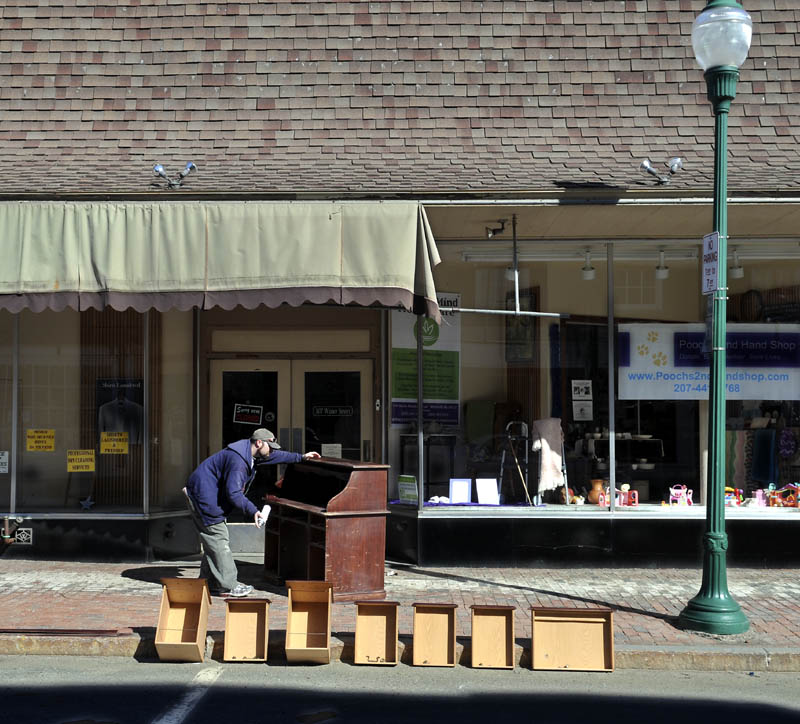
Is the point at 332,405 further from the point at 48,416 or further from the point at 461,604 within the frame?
the point at 461,604

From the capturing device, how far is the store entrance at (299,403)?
1173 centimetres

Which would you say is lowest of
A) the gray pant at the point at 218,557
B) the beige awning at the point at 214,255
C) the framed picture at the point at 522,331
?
the gray pant at the point at 218,557

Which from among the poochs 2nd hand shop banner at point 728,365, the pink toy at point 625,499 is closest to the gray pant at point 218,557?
the pink toy at point 625,499

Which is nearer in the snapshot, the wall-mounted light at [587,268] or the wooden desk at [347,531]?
the wooden desk at [347,531]

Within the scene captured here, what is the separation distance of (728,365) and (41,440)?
7.80 metres

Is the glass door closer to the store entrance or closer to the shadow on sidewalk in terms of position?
the store entrance

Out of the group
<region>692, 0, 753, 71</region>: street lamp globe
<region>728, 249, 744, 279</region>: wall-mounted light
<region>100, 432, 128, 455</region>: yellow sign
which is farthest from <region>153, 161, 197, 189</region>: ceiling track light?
<region>728, 249, 744, 279</region>: wall-mounted light

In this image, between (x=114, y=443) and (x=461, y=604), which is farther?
(x=114, y=443)

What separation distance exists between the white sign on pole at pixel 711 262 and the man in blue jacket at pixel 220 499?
13.9 ft

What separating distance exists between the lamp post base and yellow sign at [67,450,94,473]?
21.8 ft

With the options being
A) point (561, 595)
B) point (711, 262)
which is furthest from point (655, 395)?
point (711, 262)

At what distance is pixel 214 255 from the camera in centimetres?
927

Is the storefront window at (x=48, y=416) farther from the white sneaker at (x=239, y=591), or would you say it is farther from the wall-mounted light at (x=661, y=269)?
the wall-mounted light at (x=661, y=269)

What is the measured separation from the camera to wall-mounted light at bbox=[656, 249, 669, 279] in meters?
11.0
